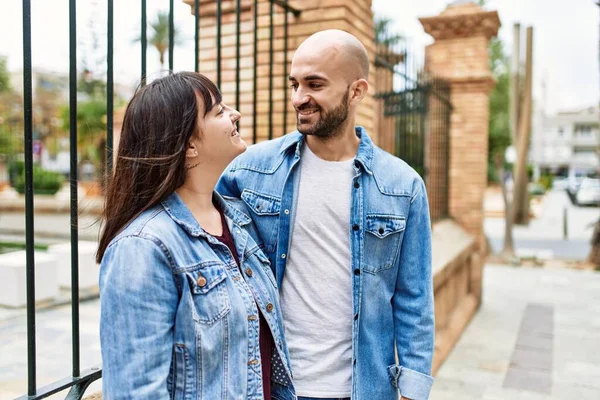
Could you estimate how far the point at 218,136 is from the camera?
153 cm

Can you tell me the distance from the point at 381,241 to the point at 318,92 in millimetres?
587

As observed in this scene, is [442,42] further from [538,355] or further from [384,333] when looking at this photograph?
[384,333]

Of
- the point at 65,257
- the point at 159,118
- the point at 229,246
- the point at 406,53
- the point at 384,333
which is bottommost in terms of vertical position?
the point at 65,257

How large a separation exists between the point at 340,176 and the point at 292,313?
54 centimetres

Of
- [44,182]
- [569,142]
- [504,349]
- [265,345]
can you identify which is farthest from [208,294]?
[569,142]

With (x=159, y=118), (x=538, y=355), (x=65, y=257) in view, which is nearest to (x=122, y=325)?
(x=159, y=118)

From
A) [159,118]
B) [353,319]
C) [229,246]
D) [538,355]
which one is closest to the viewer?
[159,118]

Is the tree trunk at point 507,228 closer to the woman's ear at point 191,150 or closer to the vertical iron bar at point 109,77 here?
the vertical iron bar at point 109,77

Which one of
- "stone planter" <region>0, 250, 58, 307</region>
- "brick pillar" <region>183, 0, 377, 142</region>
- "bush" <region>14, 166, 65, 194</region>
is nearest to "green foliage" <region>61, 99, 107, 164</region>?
"bush" <region>14, 166, 65, 194</region>

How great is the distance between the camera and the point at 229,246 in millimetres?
1614

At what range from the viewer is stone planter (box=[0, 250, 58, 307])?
24.2ft

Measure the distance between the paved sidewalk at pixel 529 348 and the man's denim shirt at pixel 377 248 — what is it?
9.22 ft

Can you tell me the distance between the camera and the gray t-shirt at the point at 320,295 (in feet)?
6.33

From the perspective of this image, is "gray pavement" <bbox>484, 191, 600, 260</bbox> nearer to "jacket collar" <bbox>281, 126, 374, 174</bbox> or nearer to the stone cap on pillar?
the stone cap on pillar
